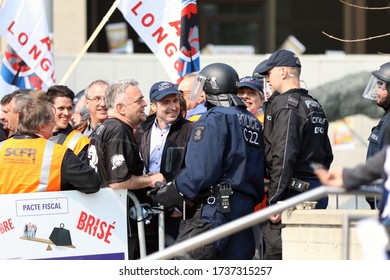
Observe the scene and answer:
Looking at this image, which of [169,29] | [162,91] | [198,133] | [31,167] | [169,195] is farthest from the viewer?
[169,29]

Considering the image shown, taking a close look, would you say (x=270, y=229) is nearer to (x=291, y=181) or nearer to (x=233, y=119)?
(x=291, y=181)

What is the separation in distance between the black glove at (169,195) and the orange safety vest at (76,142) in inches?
50.0

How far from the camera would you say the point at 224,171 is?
725cm

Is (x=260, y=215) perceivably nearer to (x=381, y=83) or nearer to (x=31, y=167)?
(x=31, y=167)

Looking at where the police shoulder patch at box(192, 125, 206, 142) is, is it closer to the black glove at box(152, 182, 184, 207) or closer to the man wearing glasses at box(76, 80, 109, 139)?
the black glove at box(152, 182, 184, 207)

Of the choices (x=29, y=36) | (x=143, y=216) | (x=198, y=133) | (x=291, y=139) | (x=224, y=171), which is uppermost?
(x=29, y=36)

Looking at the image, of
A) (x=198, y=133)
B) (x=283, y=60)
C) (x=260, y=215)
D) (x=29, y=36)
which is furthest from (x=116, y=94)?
(x=260, y=215)

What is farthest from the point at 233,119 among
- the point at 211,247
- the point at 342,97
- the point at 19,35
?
the point at 342,97

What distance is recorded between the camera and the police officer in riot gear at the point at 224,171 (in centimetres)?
712

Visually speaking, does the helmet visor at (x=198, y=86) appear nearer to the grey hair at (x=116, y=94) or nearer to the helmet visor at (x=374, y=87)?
the grey hair at (x=116, y=94)

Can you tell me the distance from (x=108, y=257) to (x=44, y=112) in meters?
1.11

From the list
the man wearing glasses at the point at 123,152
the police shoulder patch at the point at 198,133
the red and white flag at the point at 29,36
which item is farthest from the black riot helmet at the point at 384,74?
the red and white flag at the point at 29,36

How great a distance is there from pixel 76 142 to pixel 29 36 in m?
2.83

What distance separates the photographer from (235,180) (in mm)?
7227
